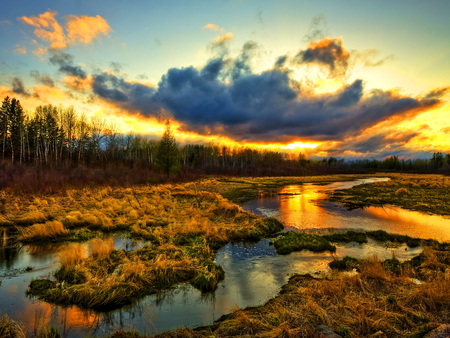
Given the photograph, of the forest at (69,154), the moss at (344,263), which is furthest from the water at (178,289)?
the forest at (69,154)

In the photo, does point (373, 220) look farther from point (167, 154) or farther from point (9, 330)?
point (167, 154)

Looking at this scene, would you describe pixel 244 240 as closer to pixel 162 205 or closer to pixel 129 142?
pixel 162 205

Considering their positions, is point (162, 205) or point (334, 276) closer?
point (334, 276)

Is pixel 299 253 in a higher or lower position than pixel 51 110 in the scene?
lower

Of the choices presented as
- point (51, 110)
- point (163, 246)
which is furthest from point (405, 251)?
point (51, 110)

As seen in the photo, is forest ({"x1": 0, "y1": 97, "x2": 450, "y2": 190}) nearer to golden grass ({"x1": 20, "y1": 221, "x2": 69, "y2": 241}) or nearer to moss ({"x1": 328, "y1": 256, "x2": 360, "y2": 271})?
golden grass ({"x1": 20, "y1": 221, "x2": 69, "y2": 241})

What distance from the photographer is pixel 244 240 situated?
46.8 ft

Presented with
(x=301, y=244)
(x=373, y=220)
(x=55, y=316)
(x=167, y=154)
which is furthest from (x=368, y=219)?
(x=167, y=154)

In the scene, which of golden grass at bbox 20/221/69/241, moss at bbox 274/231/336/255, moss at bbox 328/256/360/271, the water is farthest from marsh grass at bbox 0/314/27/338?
moss at bbox 328/256/360/271

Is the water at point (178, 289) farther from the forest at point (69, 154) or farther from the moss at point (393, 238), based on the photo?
the forest at point (69, 154)

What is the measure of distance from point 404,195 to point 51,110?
85.6m

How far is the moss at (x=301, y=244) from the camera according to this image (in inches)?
487

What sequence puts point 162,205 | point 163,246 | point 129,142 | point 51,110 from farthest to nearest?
point 129,142 < point 51,110 < point 162,205 < point 163,246

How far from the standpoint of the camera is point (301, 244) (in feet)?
42.1
